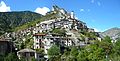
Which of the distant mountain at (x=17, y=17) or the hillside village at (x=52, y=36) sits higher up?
the distant mountain at (x=17, y=17)

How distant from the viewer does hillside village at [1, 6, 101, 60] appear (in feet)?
265

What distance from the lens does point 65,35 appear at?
89.8 metres

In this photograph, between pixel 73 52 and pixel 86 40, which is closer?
pixel 73 52

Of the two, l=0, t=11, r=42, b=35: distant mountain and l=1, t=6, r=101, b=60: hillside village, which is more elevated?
l=0, t=11, r=42, b=35: distant mountain

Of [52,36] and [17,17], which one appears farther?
[17,17]

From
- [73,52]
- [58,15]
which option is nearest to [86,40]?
[73,52]

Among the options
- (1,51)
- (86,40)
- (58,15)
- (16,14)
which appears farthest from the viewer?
(16,14)

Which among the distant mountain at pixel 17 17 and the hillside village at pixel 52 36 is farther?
the distant mountain at pixel 17 17

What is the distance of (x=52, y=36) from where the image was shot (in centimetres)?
8394

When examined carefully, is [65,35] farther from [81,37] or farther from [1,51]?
[1,51]

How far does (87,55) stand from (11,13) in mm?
128385

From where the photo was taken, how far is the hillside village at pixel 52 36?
265 ft

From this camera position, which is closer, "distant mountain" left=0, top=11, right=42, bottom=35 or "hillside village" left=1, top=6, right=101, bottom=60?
"hillside village" left=1, top=6, right=101, bottom=60

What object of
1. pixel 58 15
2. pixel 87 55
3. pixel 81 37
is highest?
pixel 58 15
